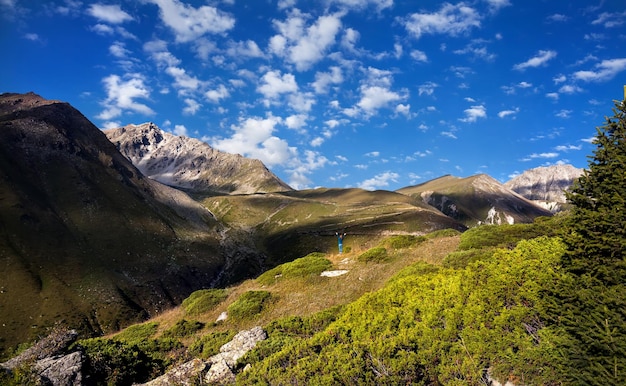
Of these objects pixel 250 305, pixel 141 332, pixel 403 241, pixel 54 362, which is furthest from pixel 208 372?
pixel 403 241

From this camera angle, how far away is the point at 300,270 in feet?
121

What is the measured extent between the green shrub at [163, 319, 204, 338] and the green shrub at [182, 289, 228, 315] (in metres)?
5.24

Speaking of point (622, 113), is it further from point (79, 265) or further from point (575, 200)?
point (79, 265)

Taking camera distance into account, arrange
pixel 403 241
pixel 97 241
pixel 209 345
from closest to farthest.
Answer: pixel 209 345 < pixel 403 241 < pixel 97 241

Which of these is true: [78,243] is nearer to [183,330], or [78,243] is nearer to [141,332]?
[141,332]

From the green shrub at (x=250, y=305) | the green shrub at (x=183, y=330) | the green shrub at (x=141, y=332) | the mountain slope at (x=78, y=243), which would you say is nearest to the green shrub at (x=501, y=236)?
the green shrub at (x=250, y=305)

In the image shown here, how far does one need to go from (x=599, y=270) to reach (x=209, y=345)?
19.6 meters

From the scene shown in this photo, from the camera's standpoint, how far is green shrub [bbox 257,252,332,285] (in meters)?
36.1

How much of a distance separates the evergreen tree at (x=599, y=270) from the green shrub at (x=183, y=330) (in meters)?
25.0

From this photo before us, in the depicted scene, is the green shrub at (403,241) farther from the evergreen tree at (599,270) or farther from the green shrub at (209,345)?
the evergreen tree at (599,270)

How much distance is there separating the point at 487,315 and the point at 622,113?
10034 millimetres

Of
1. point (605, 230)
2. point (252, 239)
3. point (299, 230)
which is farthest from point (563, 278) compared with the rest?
point (252, 239)

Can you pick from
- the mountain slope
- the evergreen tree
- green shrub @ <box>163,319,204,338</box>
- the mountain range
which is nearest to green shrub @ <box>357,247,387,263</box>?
green shrub @ <box>163,319,204,338</box>

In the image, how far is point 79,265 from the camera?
11888 cm
